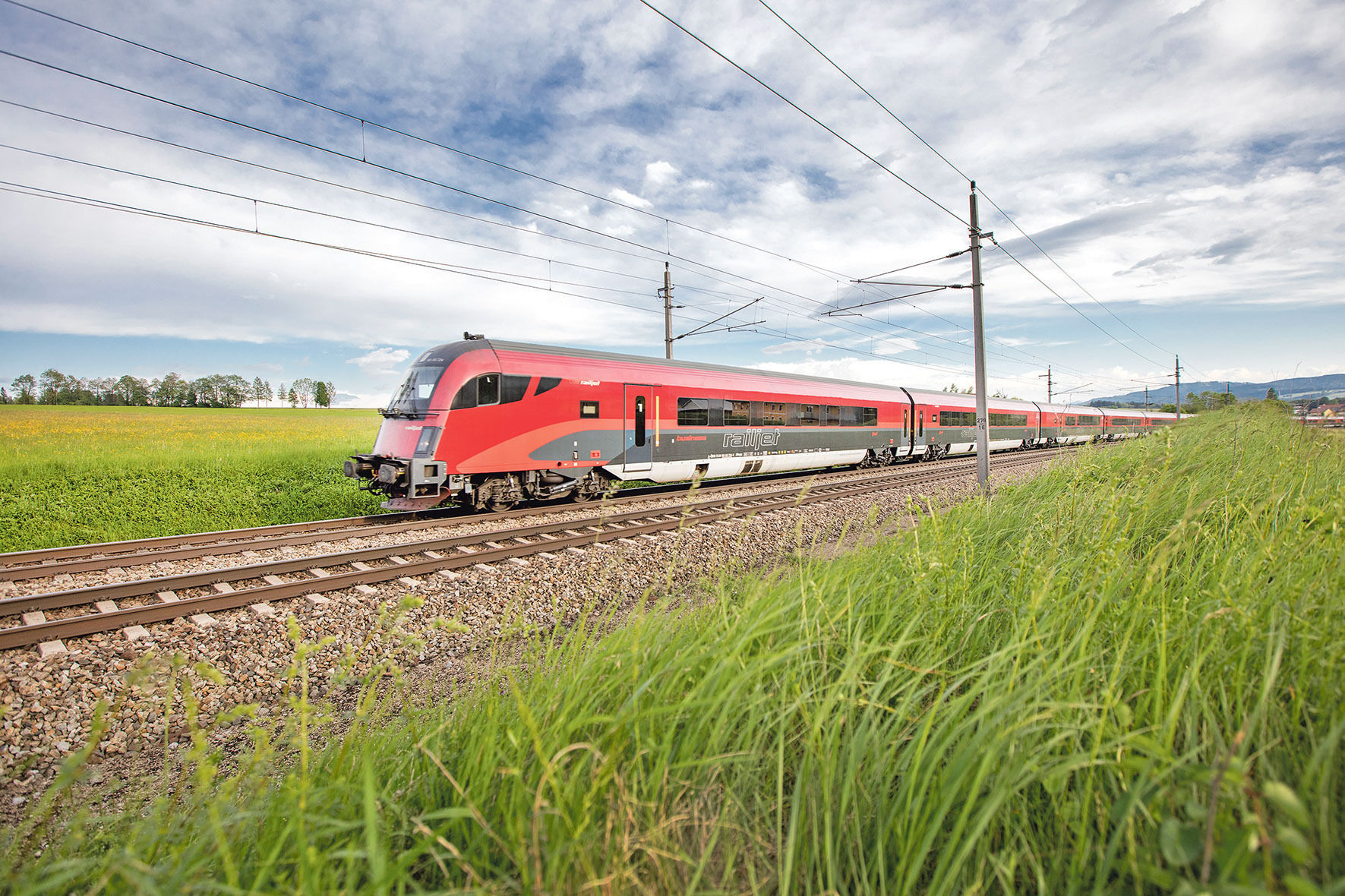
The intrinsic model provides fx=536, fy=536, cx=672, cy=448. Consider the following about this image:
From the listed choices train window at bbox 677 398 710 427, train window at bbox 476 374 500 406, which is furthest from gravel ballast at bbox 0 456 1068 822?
train window at bbox 677 398 710 427

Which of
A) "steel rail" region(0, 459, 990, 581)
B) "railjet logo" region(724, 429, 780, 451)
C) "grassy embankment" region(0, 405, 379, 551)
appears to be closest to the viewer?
"steel rail" region(0, 459, 990, 581)

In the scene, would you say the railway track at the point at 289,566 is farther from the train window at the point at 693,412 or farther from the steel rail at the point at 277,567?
the train window at the point at 693,412

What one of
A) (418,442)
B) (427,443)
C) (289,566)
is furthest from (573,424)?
(289,566)

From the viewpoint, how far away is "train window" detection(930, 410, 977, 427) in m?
25.0

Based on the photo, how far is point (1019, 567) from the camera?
2666mm

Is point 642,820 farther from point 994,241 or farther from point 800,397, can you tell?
point 800,397

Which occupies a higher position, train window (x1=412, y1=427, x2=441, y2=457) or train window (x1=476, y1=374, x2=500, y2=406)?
train window (x1=476, y1=374, x2=500, y2=406)

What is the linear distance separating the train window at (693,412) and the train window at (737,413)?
0.70m

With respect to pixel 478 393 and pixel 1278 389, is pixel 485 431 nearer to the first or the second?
pixel 478 393

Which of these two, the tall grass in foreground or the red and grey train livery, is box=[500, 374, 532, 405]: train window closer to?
the red and grey train livery

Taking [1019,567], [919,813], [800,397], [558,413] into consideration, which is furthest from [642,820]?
[800,397]

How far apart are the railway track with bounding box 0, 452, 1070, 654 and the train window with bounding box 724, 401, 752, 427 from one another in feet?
11.1

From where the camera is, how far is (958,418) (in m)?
25.8

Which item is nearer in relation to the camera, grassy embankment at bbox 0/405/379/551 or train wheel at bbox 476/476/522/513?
train wheel at bbox 476/476/522/513
